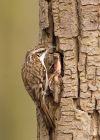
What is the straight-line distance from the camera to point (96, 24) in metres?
2.46

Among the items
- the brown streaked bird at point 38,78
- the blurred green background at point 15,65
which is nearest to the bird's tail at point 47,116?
the brown streaked bird at point 38,78

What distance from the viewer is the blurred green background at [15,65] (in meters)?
3.72

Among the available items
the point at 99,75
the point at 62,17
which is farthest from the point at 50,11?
the point at 99,75

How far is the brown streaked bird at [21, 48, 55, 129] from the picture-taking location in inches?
100

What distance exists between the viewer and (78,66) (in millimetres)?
2482

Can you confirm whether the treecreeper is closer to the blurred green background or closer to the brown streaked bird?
the brown streaked bird

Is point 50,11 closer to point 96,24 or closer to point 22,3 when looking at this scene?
point 96,24

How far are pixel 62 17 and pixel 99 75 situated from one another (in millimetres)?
212

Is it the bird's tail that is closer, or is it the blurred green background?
the bird's tail

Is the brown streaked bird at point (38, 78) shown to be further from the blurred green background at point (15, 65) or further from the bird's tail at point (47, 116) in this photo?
the blurred green background at point (15, 65)

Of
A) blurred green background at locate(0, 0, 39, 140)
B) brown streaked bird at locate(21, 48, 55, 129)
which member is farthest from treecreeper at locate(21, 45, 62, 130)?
blurred green background at locate(0, 0, 39, 140)

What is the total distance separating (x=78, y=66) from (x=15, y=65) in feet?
4.39

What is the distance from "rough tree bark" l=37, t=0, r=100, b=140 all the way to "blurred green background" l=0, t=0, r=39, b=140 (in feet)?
3.77

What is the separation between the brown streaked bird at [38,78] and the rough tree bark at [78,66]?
0.05 m
